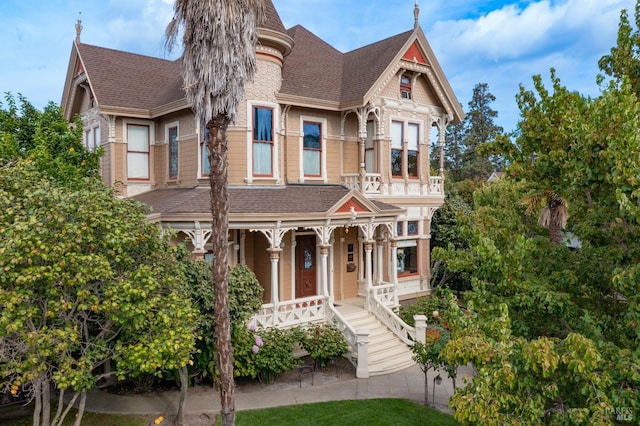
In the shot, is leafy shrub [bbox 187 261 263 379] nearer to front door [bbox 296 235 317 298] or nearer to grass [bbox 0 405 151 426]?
grass [bbox 0 405 151 426]

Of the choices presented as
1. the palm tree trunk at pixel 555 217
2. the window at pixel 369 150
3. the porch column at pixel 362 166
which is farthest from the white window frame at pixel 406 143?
the palm tree trunk at pixel 555 217

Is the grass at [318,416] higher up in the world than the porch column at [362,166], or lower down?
lower down

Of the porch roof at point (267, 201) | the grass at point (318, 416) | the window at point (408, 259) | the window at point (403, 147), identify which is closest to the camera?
the grass at point (318, 416)

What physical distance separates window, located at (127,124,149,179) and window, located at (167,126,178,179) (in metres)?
1.65

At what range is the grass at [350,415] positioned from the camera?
38.5ft

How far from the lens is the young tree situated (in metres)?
9.42

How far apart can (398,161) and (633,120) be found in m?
15.4

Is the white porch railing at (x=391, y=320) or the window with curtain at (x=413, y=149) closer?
the white porch railing at (x=391, y=320)

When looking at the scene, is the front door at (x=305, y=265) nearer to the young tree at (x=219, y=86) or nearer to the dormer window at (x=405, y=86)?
the dormer window at (x=405, y=86)

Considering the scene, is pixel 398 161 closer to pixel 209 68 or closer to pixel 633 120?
pixel 209 68

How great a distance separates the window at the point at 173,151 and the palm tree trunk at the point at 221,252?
38.9 feet

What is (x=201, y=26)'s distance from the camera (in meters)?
9.34

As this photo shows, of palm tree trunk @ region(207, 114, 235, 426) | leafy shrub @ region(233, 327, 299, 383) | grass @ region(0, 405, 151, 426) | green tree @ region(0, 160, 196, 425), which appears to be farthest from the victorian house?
palm tree trunk @ region(207, 114, 235, 426)

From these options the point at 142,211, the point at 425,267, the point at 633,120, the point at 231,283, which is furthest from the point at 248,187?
the point at 633,120
